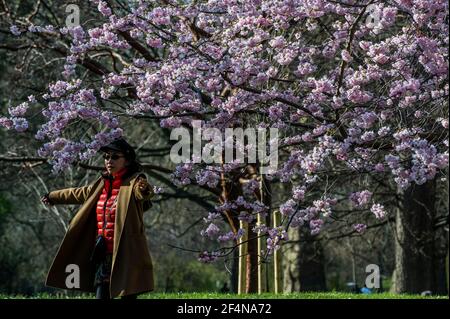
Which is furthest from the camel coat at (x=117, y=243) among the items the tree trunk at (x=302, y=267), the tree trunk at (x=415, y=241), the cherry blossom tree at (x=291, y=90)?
the tree trunk at (x=302, y=267)

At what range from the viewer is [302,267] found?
55.2 ft

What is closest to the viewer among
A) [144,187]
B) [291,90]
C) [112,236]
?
[144,187]

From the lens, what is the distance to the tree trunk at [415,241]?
14.8 meters

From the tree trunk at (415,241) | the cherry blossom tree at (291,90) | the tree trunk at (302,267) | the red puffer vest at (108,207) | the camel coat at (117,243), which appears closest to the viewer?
the camel coat at (117,243)

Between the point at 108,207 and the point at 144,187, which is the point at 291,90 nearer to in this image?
the point at 144,187

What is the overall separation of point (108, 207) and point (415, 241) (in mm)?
8190

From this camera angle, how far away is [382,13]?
26.5 feet

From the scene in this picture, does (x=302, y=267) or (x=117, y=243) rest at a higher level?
(x=302, y=267)

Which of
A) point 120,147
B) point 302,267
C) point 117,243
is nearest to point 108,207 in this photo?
point 117,243

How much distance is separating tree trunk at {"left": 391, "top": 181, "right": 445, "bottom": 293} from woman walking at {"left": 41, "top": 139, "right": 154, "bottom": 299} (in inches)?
307

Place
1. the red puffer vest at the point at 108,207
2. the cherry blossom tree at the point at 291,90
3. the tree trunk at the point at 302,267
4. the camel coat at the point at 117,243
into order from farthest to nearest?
the tree trunk at the point at 302,267, the cherry blossom tree at the point at 291,90, the red puffer vest at the point at 108,207, the camel coat at the point at 117,243

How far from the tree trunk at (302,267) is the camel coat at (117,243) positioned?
8795mm

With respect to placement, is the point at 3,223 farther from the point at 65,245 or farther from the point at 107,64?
the point at 65,245

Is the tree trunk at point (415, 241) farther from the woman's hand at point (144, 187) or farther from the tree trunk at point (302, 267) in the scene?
the woman's hand at point (144, 187)
